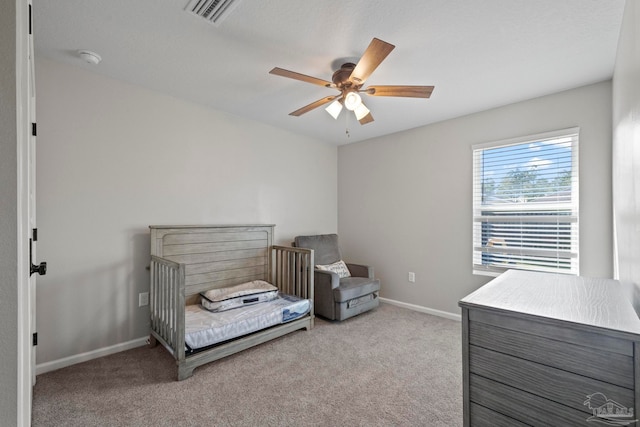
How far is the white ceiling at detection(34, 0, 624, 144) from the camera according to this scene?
1699mm

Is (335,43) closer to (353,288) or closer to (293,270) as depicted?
(293,270)

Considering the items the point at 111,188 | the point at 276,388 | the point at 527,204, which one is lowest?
the point at 276,388

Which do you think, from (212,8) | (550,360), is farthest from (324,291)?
(212,8)

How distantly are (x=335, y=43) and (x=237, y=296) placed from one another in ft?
7.73

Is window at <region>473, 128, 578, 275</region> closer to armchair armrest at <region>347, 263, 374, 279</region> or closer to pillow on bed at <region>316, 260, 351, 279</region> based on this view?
armchair armrest at <region>347, 263, 374, 279</region>

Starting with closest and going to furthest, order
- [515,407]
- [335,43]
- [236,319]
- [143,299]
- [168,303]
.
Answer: [515,407], [335,43], [168,303], [236,319], [143,299]

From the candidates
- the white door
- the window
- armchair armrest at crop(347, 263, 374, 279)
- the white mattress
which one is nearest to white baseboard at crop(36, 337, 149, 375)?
the white mattress

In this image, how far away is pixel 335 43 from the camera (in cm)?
201

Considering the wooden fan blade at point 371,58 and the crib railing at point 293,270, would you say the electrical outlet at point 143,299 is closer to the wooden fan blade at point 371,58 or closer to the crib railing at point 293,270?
the crib railing at point 293,270

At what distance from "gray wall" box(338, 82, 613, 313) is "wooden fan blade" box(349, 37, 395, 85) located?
195 centimetres

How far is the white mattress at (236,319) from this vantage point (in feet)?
7.55

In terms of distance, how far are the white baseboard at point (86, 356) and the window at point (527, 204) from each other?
11.9 feet
